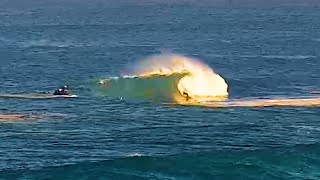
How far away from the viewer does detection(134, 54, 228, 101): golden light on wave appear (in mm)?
104750

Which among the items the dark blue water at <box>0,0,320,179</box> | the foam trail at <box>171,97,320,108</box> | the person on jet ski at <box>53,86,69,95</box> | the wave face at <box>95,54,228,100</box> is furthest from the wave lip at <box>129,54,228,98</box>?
the person on jet ski at <box>53,86,69,95</box>

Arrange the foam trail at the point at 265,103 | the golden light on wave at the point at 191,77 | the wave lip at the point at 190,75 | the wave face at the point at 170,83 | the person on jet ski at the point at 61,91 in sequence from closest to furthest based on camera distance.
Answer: the foam trail at the point at 265,103 → the person on jet ski at the point at 61,91 → the wave face at the point at 170,83 → the golden light on wave at the point at 191,77 → the wave lip at the point at 190,75

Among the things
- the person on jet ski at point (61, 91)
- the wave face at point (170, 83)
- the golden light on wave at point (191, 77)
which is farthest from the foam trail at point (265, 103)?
the person on jet ski at point (61, 91)

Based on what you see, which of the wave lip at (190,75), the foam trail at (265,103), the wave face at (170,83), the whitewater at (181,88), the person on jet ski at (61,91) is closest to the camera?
the foam trail at (265,103)

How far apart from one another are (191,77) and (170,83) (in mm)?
2971

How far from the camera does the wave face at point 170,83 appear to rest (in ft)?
343

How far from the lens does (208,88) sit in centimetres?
10694

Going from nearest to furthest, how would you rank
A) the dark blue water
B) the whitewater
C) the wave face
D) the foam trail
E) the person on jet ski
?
the dark blue water → the foam trail → the whitewater → the person on jet ski → the wave face

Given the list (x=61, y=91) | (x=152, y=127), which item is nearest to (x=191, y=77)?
(x=61, y=91)

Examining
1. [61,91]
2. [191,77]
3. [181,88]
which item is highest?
[191,77]

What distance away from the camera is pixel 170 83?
108500 mm

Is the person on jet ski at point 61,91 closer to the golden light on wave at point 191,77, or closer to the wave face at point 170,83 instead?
the wave face at point 170,83

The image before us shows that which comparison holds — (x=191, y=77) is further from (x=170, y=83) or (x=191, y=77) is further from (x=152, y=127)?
(x=152, y=127)

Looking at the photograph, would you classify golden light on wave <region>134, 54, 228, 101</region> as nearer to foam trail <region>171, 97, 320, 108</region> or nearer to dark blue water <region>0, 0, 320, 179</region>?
dark blue water <region>0, 0, 320, 179</region>
